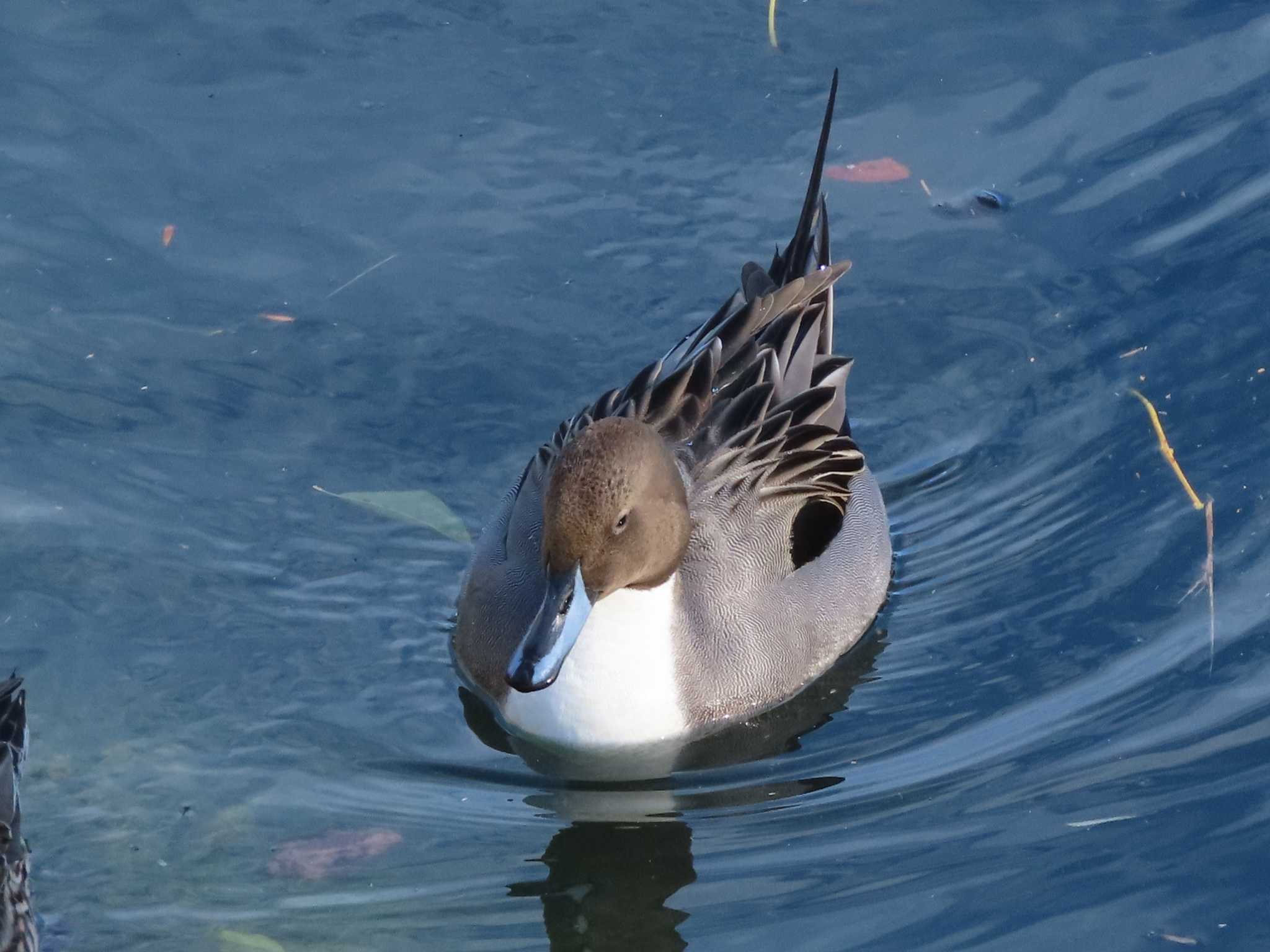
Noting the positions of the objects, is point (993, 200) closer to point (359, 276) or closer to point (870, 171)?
point (870, 171)

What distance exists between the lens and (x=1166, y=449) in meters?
6.03

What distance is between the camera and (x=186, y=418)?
6.18 m

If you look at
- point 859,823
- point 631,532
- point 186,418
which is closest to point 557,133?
point 186,418

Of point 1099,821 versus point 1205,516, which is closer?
point 1099,821

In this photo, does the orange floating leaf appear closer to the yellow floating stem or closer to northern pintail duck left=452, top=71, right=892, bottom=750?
northern pintail duck left=452, top=71, right=892, bottom=750

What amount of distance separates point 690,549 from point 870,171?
2773mm

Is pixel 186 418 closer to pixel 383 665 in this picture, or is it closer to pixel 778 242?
pixel 383 665

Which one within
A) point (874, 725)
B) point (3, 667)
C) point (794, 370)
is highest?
point (794, 370)

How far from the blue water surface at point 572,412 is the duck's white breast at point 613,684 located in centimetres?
15

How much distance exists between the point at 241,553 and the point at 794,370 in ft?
5.81

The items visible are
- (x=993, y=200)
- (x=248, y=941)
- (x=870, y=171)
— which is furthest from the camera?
(x=870, y=171)

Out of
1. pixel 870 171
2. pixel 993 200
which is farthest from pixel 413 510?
pixel 993 200

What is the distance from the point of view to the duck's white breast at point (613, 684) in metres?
4.97

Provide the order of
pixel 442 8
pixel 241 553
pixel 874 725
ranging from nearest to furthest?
pixel 874 725, pixel 241 553, pixel 442 8
